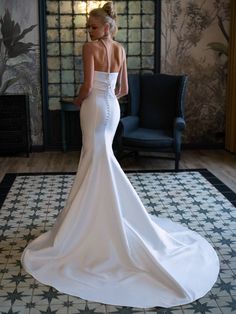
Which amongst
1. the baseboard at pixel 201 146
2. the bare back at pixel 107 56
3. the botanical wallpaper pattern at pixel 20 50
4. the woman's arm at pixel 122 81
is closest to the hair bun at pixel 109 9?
the bare back at pixel 107 56

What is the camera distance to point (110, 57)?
2752 mm

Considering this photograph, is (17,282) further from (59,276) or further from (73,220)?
(73,220)

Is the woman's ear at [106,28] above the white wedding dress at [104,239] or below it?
above

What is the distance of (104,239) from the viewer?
279 centimetres

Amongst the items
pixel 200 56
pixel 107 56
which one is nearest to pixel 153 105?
pixel 200 56

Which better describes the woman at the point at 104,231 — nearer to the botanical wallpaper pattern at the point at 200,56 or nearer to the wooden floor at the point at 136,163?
the wooden floor at the point at 136,163

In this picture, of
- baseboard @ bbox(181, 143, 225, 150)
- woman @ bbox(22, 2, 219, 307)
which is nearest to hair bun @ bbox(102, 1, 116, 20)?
woman @ bbox(22, 2, 219, 307)

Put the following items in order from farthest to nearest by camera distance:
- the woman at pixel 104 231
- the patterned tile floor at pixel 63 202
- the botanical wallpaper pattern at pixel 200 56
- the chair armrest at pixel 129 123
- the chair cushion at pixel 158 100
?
1. the botanical wallpaper pattern at pixel 200 56
2. the chair cushion at pixel 158 100
3. the chair armrest at pixel 129 123
4. the woman at pixel 104 231
5. the patterned tile floor at pixel 63 202

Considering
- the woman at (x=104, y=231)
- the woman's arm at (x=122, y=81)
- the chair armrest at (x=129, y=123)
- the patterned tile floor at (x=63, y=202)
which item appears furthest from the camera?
the chair armrest at (x=129, y=123)

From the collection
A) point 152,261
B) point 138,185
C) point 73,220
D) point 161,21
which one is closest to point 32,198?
point 138,185

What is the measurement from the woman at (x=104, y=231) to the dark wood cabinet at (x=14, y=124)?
317cm

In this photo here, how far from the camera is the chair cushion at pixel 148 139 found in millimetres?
5211

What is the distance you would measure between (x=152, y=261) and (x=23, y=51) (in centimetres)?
421

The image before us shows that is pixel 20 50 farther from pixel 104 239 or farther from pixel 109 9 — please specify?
pixel 104 239
